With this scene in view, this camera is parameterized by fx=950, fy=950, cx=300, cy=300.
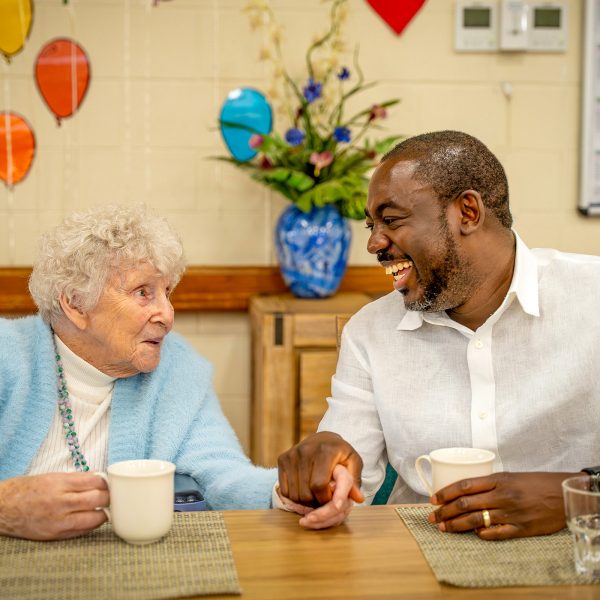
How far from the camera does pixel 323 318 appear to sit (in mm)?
3074

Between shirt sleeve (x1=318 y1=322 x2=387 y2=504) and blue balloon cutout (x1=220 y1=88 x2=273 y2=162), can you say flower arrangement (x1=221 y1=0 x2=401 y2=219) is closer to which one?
blue balloon cutout (x1=220 y1=88 x2=273 y2=162)

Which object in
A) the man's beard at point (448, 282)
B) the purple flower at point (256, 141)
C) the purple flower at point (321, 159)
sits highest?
the purple flower at point (256, 141)

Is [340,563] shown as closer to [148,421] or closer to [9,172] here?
[148,421]

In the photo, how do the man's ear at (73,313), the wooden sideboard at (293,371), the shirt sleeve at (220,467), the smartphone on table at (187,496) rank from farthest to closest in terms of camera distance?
1. the wooden sideboard at (293,371)
2. the man's ear at (73,313)
3. the shirt sleeve at (220,467)
4. the smartphone on table at (187,496)

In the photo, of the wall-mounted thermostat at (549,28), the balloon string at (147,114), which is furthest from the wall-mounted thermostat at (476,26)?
the balloon string at (147,114)

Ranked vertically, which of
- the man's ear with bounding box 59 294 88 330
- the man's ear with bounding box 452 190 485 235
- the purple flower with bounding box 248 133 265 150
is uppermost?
the purple flower with bounding box 248 133 265 150

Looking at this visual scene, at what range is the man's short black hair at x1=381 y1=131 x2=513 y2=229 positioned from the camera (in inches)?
69.8

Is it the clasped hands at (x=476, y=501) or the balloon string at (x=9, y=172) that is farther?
the balloon string at (x=9, y=172)

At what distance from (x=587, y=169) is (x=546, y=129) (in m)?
0.21

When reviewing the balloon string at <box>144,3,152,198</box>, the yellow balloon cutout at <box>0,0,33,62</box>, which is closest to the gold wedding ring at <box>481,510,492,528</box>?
the balloon string at <box>144,3,152,198</box>

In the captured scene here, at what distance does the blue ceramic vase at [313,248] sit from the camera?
320 cm

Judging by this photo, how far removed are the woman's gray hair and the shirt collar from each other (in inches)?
20.3

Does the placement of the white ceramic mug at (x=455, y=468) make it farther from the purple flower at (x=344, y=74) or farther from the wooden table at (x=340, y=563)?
the purple flower at (x=344, y=74)

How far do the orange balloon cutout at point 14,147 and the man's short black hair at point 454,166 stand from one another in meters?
1.95
